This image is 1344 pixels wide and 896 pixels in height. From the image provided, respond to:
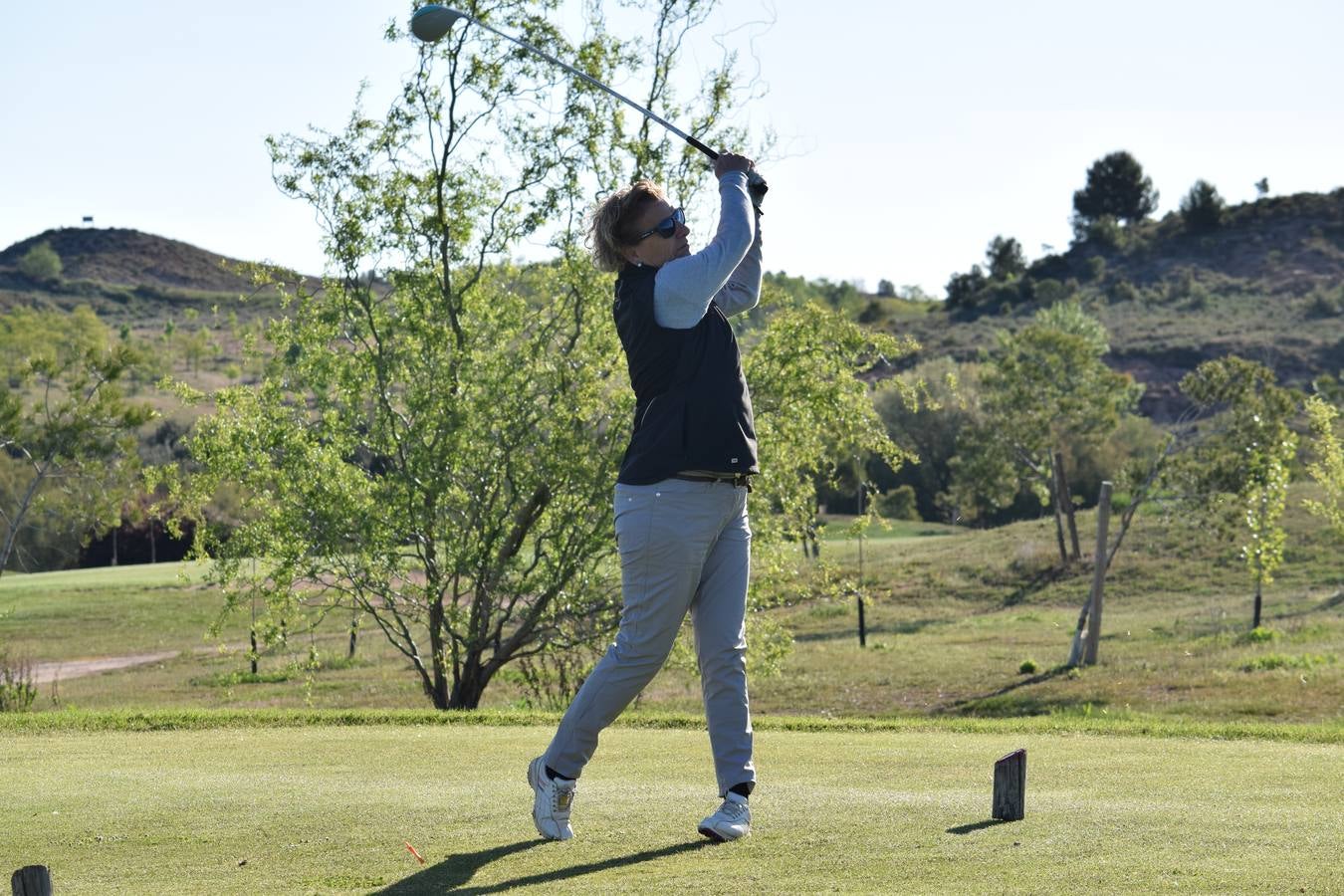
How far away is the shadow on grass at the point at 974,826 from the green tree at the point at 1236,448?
3402 cm

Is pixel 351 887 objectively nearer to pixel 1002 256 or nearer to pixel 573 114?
pixel 573 114

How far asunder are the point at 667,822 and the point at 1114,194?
149924 mm

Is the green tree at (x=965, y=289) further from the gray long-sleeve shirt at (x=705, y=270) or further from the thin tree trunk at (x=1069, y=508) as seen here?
the gray long-sleeve shirt at (x=705, y=270)

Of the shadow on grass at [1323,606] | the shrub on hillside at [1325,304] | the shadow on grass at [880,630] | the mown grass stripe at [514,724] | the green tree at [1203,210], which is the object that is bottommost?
the shadow on grass at [880,630]

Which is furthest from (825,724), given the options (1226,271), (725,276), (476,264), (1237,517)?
(1226,271)

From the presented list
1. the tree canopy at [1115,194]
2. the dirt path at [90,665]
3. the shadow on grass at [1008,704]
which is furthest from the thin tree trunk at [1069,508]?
the tree canopy at [1115,194]

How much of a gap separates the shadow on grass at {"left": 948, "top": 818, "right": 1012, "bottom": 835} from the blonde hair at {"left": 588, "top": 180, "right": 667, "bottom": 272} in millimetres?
2404

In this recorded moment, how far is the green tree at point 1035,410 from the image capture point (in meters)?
54.8

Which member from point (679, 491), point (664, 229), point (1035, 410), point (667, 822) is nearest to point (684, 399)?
point (679, 491)

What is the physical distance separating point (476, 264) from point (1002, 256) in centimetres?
12916

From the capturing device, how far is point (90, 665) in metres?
40.4

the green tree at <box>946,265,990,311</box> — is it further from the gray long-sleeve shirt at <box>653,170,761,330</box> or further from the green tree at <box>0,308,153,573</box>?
the gray long-sleeve shirt at <box>653,170,761,330</box>

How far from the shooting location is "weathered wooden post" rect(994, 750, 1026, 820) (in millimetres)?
5633

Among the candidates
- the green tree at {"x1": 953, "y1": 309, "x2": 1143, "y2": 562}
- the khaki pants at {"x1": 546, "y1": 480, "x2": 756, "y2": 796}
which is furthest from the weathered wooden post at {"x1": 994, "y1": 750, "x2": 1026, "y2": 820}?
the green tree at {"x1": 953, "y1": 309, "x2": 1143, "y2": 562}
